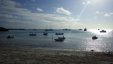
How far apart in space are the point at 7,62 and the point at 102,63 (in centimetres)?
1163

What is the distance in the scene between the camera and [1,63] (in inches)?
709

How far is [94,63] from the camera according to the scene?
64.6 feet

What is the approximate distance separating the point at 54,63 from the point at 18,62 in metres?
Result: 4.33

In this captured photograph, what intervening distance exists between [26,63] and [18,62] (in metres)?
1.13

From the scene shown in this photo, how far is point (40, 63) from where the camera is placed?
18.7 meters

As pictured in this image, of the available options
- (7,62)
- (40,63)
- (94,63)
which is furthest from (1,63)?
(94,63)

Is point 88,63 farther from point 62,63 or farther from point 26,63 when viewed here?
point 26,63

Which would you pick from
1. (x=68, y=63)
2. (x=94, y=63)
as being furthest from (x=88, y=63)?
(x=68, y=63)

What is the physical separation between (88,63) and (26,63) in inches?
298

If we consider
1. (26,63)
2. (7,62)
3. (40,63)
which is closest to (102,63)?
(40,63)

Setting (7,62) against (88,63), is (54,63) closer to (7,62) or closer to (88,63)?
(88,63)

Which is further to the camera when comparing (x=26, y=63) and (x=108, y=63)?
(x=108, y=63)

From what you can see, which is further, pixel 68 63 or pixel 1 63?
pixel 68 63

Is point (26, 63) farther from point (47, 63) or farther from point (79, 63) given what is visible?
point (79, 63)
